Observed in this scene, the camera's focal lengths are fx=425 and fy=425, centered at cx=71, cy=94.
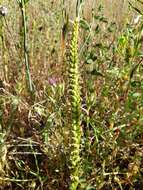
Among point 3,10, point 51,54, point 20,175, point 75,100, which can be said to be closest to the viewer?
point 75,100

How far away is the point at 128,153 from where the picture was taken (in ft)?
5.00

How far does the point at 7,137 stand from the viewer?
163 centimetres

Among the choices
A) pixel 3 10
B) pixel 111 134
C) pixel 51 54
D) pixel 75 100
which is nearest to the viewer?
pixel 75 100

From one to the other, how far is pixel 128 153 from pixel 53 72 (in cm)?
63

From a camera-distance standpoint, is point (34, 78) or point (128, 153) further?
point (34, 78)

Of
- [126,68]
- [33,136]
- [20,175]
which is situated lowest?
[20,175]

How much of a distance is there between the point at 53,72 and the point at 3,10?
369 millimetres

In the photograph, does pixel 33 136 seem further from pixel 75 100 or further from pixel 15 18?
pixel 15 18

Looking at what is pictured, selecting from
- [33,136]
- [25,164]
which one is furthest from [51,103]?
[25,164]

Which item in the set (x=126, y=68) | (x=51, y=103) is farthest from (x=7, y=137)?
(x=126, y=68)

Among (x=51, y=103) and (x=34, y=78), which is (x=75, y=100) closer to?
(x=51, y=103)

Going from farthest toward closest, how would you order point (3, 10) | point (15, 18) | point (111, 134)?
1. point (15, 18)
2. point (3, 10)
3. point (111, 134)

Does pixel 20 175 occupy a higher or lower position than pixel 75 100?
lower

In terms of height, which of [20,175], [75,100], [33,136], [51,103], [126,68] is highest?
[75,100]
